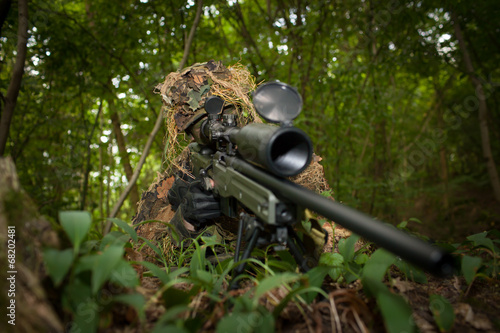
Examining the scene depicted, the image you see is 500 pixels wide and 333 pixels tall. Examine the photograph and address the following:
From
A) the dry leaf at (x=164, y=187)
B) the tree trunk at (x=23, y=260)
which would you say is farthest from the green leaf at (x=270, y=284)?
the dry leaf at (x=164, y=187)

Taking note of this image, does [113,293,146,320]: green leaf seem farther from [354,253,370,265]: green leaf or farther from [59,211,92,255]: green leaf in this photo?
[354,253,370,265]: green leaf

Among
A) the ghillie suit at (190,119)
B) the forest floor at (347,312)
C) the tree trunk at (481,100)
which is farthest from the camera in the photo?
the tree trunk at (481,100)

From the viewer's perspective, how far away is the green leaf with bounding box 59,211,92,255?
128 cm

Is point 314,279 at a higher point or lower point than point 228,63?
lower

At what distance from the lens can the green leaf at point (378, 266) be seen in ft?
5.23

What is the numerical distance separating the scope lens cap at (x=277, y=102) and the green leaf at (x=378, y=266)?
916mm

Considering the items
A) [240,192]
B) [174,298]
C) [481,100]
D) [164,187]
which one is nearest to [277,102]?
[240,192]

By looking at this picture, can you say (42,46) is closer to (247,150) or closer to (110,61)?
(110,61)

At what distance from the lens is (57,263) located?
1.19 metres

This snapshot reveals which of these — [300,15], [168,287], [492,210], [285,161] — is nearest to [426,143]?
[492,210]

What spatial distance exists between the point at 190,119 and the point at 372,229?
6.93 ft

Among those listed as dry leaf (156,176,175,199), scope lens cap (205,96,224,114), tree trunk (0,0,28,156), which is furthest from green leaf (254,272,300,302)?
tree trunk (0,0,28,156)

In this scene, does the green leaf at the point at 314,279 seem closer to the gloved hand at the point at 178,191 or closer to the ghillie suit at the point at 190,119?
the ghillie suit at the point at 190,119

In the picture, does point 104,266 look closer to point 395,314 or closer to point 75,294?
point 75,294
